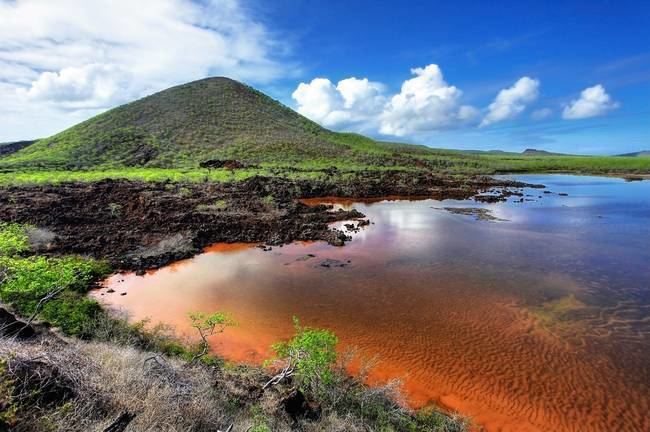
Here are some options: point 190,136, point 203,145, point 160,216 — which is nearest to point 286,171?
point 203,145

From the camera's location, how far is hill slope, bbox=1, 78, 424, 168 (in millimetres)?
56438

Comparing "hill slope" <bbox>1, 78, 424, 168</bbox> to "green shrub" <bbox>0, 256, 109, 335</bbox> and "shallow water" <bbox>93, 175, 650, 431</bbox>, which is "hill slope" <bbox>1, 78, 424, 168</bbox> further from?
"green shrub" <bbox>0, 256, 109, 335</bbox>

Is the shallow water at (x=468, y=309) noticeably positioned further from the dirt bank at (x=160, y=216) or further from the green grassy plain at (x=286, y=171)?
the green grassy plain at (x=286, y=171)

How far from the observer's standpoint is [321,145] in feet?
242

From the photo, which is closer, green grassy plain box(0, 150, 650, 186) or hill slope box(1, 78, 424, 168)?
green grassy plain box(0, 150, 650, 186)

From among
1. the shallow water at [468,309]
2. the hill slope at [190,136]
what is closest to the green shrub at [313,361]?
Result: the shallow water at [468,309]

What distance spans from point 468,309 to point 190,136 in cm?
6537

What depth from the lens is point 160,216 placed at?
22.3 metres

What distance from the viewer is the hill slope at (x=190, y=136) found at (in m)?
56.4

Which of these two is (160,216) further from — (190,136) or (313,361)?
(190,136)

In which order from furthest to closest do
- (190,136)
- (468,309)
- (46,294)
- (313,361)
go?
1. (190,136)
2. (468,309)
3. (46,294)
4. (313,361)

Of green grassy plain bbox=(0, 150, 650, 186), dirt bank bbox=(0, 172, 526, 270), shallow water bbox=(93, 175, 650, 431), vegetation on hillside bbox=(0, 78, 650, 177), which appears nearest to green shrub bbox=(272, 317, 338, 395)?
shallow water bbox=(93, 175, 650, 431)

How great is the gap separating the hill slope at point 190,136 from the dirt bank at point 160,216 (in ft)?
80.5

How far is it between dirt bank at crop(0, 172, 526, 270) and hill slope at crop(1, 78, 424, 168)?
2453cm
